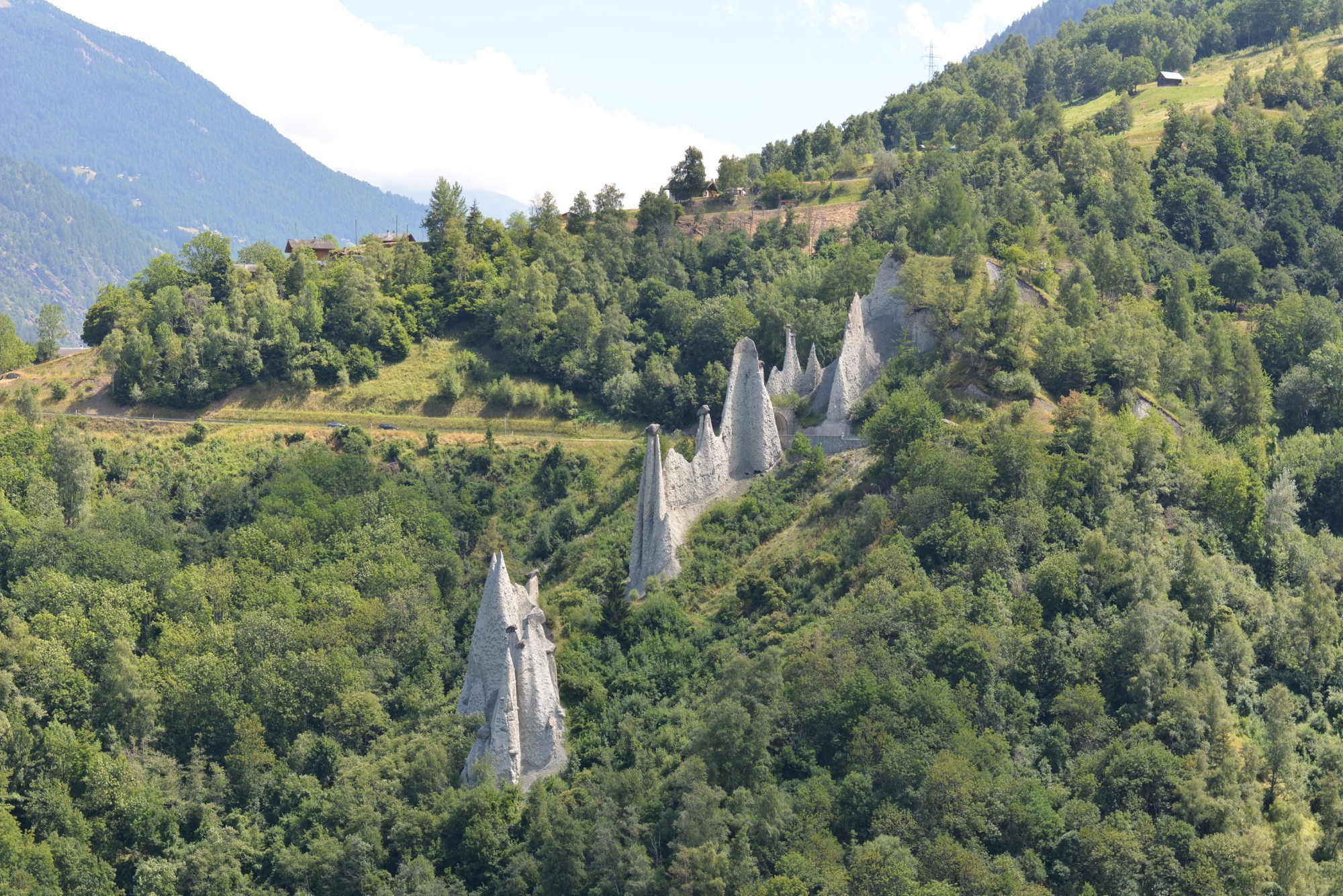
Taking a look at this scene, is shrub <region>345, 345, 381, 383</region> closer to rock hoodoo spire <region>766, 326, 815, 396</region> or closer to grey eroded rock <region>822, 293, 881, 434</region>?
rock hoodoo spire <region>766, 326, 815, 396</region>

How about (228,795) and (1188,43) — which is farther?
(1188,43)

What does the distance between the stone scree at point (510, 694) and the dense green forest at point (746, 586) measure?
125cm

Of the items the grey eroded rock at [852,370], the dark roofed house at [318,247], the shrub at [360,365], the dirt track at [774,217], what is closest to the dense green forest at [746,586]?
the shrub at [360,365]

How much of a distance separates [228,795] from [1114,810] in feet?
111

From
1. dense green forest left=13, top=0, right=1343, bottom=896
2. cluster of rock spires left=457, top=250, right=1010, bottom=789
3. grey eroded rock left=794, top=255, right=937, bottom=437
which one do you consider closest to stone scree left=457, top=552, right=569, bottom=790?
cluster of rock spires left=457, top=250, right=1010, bottom=789

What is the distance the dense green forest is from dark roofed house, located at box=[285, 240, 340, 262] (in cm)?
889

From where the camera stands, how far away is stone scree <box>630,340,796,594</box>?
62531 millimetres

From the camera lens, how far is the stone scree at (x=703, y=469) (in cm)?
6253

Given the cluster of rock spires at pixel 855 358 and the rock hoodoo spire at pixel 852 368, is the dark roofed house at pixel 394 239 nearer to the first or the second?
the cluster of rock spires at pixel 855 358

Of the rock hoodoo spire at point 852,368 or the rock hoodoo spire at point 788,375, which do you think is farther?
the rock hoodoo spire at point 788,375

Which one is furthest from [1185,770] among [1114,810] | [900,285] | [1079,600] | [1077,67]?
[1077,67]

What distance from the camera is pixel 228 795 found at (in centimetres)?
5691

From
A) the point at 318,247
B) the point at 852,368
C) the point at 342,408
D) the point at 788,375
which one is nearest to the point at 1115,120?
the point at 852,368

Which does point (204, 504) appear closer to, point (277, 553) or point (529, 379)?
point (277, 553)
